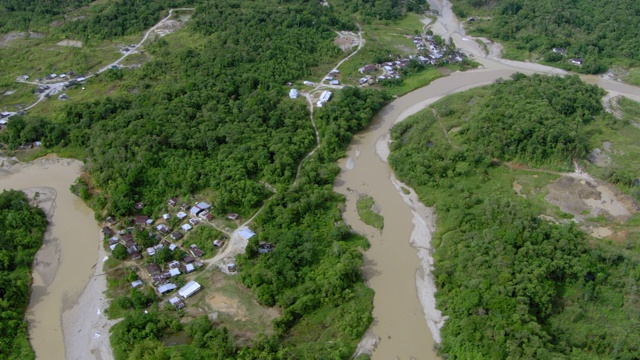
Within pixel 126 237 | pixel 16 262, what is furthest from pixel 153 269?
pixel 16 262

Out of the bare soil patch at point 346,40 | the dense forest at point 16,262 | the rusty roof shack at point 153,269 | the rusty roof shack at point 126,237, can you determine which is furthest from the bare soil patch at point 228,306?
the bare soil patch at point 346,40

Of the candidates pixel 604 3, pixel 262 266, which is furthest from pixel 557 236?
pixel 604 3

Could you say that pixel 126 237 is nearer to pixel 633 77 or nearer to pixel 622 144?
pixel 622 144

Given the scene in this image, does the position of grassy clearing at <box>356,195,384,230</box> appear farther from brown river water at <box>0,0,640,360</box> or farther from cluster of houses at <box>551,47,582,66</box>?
cluster of houses at <box>551,47,582,66</box>

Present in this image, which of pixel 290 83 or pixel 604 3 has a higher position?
pixel 604 3

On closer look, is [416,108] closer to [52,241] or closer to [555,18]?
[555,18]

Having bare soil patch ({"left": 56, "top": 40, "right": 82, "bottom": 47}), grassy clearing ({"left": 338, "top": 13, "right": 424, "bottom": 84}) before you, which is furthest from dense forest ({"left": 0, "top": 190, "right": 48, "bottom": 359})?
grassy clearing ({"left": 338, "top": 13, "right": 424, "bottom": 84})
